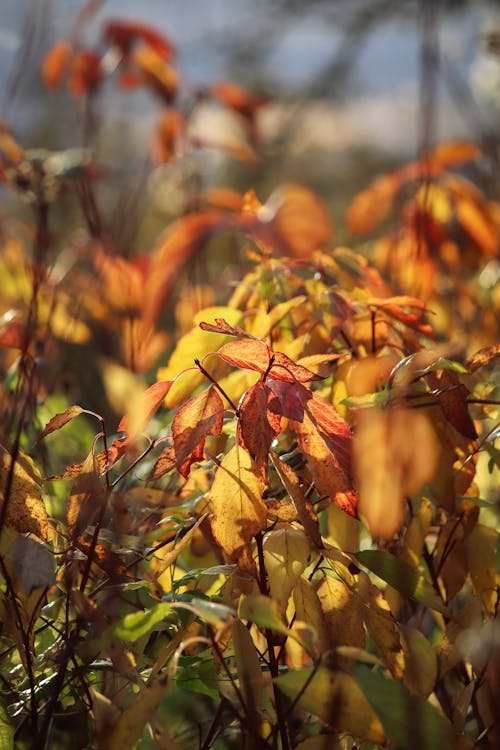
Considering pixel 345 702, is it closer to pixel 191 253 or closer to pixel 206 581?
pixel 206 581

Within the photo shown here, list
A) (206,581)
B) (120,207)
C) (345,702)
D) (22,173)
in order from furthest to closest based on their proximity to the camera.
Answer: (120,207) < (22,173) < (206,581) < (345,702)

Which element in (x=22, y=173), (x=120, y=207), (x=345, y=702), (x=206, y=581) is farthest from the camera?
(x=120, y=207)

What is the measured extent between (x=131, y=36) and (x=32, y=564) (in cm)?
117

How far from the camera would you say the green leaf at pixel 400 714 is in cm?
46

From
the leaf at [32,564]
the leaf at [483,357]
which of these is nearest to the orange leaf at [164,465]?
the leaf at [32,564]

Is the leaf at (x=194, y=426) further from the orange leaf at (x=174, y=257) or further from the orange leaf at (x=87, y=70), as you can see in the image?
the orange leaf at (x=87, y=70)

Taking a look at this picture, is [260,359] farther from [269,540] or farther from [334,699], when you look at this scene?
[334,699]

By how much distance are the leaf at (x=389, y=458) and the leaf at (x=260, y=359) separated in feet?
0.22

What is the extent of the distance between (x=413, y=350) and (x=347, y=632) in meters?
0.31

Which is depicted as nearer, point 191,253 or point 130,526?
point 130,526

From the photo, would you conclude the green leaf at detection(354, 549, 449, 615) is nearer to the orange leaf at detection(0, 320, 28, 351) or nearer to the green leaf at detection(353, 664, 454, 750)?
the green leaf at detection(353, 664, 454, 750)

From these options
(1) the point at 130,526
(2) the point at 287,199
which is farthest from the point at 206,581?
(2) the point at 287,199

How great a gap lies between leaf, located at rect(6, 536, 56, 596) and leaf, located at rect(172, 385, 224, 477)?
107 millimetres

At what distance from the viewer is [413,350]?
0.80m
